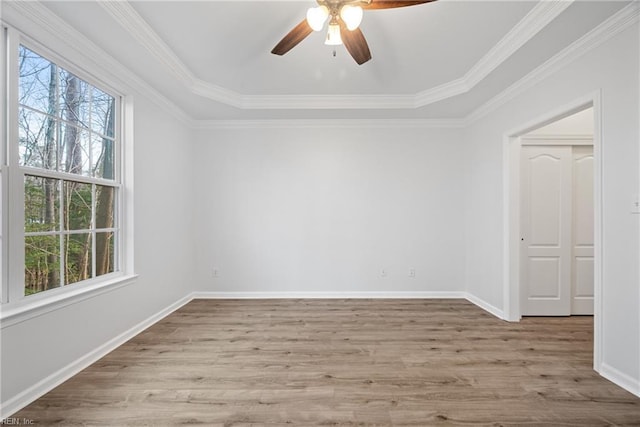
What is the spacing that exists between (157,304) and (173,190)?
1410 mm

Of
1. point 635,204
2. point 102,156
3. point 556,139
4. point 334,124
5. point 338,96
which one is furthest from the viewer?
point 334,124

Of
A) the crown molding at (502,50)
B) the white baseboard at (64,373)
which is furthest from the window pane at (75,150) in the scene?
the crown molding at (502,50)

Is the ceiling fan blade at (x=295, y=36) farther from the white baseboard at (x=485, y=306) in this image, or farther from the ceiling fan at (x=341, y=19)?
the white baseboard at (x=485, y=306)

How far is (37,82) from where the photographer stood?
7.19 feet

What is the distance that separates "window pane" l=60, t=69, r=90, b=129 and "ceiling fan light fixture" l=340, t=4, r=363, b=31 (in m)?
2.20

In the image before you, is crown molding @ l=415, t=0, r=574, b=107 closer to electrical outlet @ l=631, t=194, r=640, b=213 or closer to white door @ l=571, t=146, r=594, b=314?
electrical outlet @ l=631, t=194, r=640, b=213

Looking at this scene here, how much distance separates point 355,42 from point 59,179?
246 centimetres

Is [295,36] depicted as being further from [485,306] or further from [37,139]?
[485,306]

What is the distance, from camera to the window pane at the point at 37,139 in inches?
81.9

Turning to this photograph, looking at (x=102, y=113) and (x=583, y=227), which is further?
(x=583, y=227)

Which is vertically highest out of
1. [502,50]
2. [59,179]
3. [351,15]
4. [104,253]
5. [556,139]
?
[502,50]

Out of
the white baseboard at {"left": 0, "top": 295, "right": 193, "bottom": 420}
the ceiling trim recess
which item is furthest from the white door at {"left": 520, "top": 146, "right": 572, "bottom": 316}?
the white baseboard at {"left": 0, "top": 295, "right": 193, "bottom": 420}

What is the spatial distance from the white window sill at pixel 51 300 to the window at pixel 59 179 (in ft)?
0.14

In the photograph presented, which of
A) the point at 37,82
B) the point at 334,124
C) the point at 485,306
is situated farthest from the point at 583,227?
the point at 37,82
